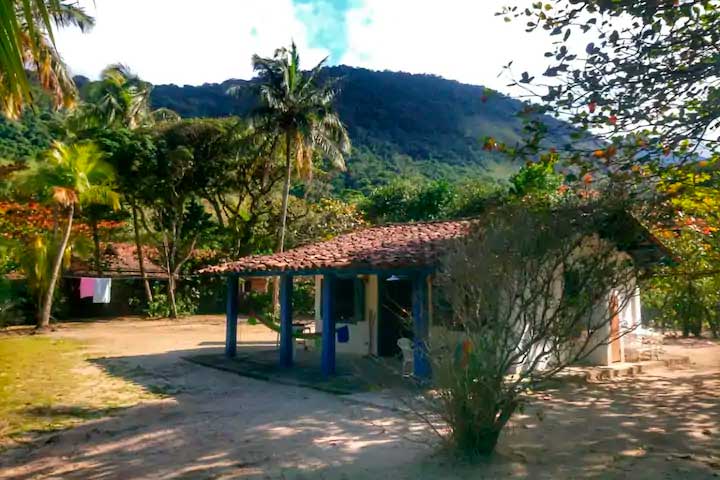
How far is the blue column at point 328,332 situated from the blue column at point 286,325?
1.39 meters

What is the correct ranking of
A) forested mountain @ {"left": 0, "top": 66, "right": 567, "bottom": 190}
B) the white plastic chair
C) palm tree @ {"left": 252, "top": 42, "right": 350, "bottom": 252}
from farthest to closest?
1. forested mountain @ {"left": 0, "top": 66, "right": 567, "bottom": 190}
2. palm tree @ {"left": 252, "top": 42, "right": 350, "bottom": 252}
3. the white plastic chair

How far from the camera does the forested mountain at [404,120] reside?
2709 inches

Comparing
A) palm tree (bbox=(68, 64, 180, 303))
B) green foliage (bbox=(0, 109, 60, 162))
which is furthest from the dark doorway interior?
green foliage (bbox=(0, 109, 60, 162))

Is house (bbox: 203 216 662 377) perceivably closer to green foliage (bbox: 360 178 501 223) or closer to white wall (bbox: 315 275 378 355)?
white wall (bbox: 315 275 378 355)

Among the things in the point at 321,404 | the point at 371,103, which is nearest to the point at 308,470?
the point at 321,404

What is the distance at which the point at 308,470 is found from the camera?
18.9 ft

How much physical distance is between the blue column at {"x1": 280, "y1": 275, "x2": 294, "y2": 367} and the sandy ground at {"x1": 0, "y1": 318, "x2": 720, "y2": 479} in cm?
176

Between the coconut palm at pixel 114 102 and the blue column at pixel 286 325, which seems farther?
the coconut palm at pixel 114 102

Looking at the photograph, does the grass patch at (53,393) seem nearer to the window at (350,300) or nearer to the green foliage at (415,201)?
the window at (350,300)

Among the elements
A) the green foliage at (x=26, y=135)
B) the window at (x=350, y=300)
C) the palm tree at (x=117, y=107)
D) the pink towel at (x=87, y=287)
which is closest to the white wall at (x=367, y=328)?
the window at (x=350, y=300)

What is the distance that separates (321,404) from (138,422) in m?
2.61

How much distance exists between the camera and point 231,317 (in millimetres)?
14633

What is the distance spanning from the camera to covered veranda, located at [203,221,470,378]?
1015cm

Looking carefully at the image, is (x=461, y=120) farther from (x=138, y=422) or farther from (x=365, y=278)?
(x=138, y=422)
